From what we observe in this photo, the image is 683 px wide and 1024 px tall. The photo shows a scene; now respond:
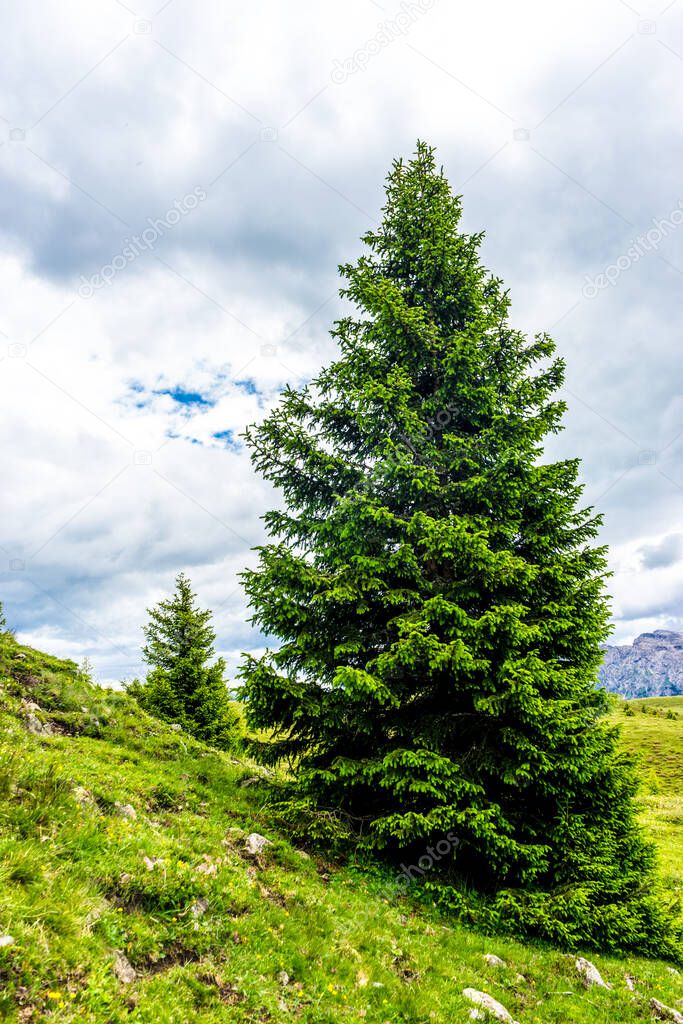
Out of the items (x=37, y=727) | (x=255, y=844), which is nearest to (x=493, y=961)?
(x=255, y=844)

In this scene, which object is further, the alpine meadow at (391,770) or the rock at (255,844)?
the rock at (255,844)

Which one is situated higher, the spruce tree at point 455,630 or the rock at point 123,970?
the spruce tree at point 455,630

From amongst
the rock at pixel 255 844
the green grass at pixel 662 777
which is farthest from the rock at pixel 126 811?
the green grass at pixel 662 777

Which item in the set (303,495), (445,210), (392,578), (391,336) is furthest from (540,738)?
(445,210)

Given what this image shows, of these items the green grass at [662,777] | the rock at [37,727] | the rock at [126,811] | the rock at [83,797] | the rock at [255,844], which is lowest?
the green grass at [662,777]

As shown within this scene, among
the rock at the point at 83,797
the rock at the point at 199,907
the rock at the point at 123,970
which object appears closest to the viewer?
the rock at the point at 123,970

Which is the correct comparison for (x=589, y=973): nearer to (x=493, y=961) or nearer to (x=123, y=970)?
(x=493, y=961)

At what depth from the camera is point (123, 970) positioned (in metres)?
4.86

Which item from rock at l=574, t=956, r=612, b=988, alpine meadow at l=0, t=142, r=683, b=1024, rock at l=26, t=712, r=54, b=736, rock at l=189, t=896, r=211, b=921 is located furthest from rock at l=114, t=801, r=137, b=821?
rock at l=574, t=956, r=612, b=988

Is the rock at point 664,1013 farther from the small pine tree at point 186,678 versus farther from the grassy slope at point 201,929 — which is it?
the small pine tree at point 186,678

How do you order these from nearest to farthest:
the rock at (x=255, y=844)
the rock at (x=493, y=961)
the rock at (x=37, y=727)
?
the rock at (x=493, y=961), the rock at (x=255, y=844), the rock at (x=37, y=727)

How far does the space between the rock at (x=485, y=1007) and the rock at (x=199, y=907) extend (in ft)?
13.3

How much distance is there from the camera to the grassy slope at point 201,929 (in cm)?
457

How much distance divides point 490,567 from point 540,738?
3.52 m
